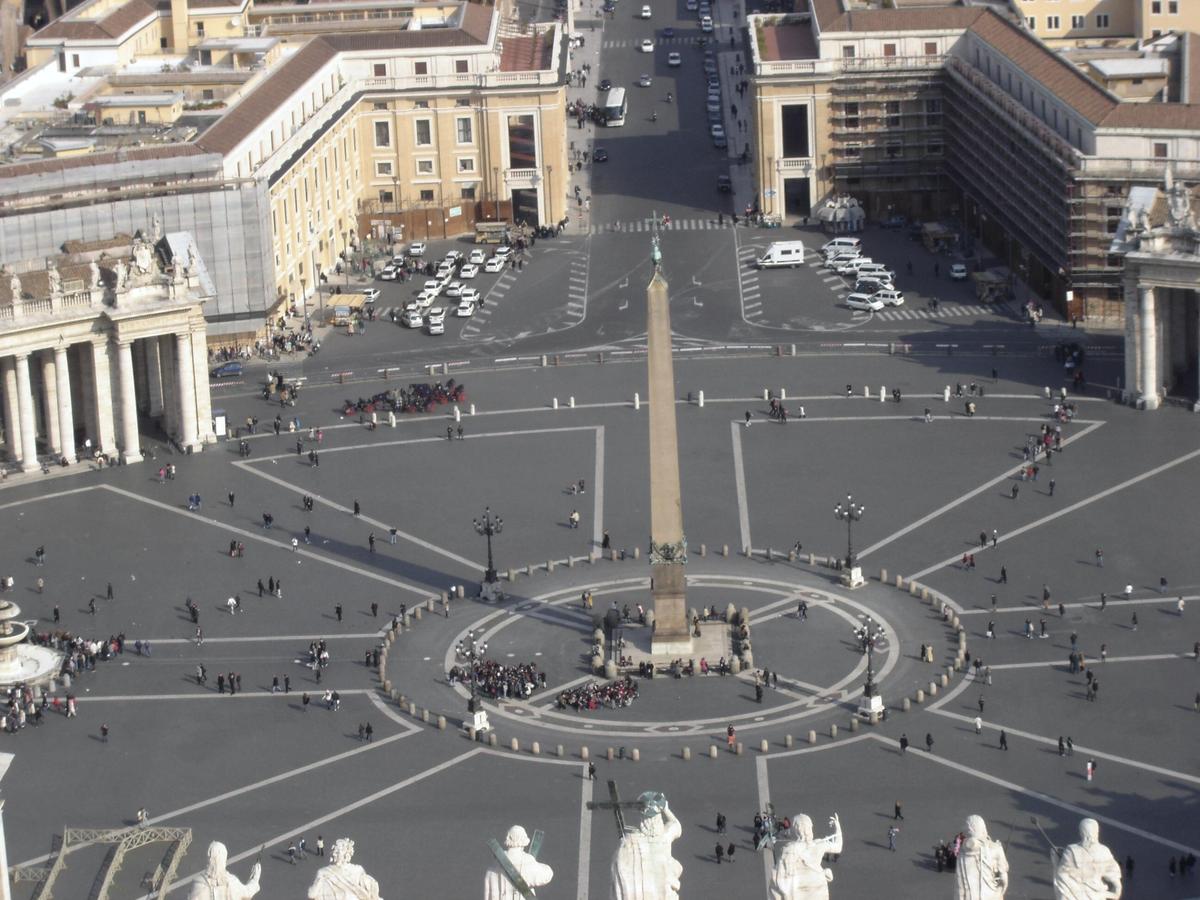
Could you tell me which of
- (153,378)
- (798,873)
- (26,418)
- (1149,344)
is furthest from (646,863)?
(153,378)

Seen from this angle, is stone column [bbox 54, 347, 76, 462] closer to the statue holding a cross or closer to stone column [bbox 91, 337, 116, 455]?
stone column [bbox 91, 337, 116, 455]

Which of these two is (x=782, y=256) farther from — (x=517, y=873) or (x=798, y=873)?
(x=517, y=873)

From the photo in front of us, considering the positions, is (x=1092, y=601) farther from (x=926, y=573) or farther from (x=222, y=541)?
(x=222, y=541)

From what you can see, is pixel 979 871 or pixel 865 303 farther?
pixel 865 303

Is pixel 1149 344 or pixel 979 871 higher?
pixel 979 871

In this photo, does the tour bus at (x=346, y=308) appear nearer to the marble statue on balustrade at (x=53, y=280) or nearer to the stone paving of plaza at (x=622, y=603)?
the stone paving of plaza at (x=622, y=603)

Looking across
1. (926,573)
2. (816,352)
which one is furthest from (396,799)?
(816,352)
